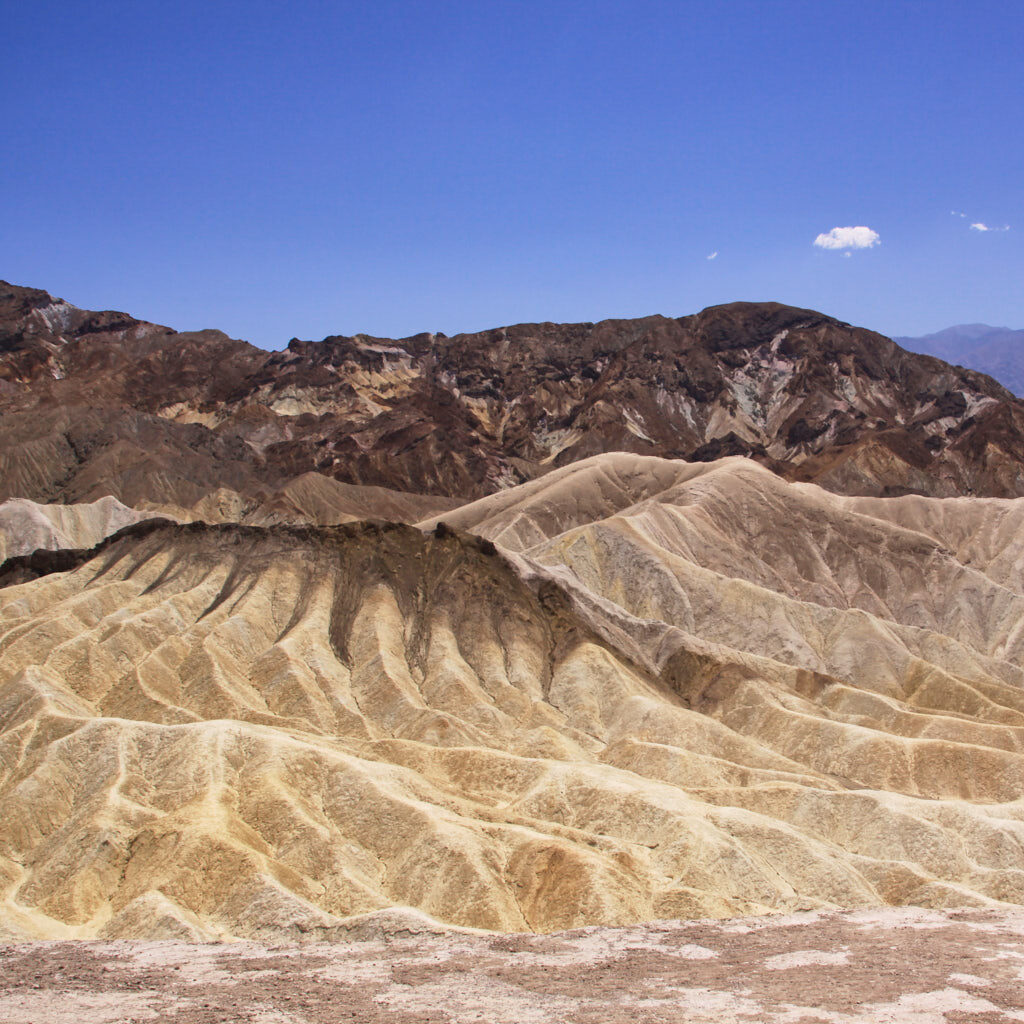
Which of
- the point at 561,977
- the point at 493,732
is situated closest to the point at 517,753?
the point at 493,732

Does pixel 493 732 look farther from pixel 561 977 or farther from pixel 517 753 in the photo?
pixel 561 977

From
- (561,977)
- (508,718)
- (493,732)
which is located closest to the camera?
(561,977)

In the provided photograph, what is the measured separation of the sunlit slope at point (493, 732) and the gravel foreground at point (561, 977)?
3.96 m

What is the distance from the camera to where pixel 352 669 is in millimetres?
69625

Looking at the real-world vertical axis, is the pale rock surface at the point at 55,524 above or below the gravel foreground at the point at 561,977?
above

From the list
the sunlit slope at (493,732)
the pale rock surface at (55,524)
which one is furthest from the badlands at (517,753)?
the pale rock surface at (55,524)

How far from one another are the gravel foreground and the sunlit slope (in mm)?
3962

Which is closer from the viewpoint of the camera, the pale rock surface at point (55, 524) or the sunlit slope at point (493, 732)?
the sunlit slope at point (493, 732)

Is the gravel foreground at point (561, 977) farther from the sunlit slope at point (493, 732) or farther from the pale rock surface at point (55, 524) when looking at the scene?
the pale rock surface at point (55, 524)

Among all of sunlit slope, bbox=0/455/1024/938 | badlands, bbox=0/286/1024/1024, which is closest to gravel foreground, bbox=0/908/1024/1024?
badlands, bbox=0/286/1024/1024

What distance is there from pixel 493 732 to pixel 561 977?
32.5m

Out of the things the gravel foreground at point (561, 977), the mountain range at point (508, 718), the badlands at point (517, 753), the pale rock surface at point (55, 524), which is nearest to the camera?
the gravel foreground at point (561, 977)

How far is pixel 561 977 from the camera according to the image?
30.2 metres

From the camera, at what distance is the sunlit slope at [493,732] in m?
40.5
